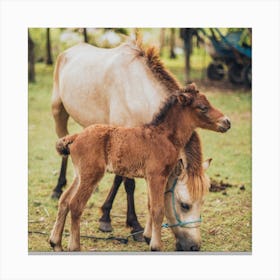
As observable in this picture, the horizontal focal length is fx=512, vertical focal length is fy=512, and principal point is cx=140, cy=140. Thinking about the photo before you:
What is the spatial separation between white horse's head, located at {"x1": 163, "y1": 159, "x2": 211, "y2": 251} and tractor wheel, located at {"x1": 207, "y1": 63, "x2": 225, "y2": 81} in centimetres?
123

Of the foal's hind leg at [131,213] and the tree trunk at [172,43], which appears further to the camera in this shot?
the tree trunk at [172,43]

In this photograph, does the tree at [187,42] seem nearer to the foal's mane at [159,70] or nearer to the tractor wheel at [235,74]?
the tractor wheel at [235,74]

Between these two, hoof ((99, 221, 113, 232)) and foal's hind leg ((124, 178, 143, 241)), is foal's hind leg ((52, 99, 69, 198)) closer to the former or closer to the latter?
hoof ((99, 221, 113, 232))

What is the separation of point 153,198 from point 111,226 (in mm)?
747

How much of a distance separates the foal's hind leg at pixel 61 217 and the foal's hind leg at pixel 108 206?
1.57ft

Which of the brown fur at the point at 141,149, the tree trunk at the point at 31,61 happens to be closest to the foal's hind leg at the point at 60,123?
the tree trunk at the point at 31,61

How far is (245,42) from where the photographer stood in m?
4.79

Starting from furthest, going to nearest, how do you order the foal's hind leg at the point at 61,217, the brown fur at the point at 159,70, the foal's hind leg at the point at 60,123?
1. the foal's hind leg at the point at 60,123
2. the brown fur at the point at 159,70
3. the foal's hind leg at the point at 61,217

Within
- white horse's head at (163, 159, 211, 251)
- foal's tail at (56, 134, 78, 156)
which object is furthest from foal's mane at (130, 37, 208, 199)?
foal's tail at (56, 134, 78, 156)

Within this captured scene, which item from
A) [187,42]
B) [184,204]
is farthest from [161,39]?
[184,204]

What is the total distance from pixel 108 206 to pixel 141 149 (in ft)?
2.75

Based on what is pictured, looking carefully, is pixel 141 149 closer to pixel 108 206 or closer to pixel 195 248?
pixel 108 206

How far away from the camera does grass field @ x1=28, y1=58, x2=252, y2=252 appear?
440 cm

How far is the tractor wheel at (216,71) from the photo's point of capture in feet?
16.4
